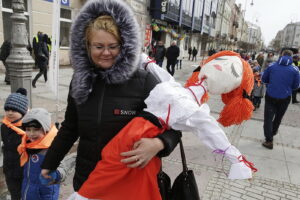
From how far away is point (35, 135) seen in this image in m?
2.13

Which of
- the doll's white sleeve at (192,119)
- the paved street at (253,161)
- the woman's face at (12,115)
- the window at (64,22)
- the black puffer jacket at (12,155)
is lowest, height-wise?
the paved street at (253,161)

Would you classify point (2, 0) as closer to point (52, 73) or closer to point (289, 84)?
point (52, 73)

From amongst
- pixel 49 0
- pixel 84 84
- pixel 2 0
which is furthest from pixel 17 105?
pixel 49 0

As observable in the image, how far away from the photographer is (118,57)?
138cm

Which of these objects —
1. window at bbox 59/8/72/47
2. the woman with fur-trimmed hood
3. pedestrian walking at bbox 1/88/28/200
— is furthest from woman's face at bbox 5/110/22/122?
window at bbox 59/8/72/47

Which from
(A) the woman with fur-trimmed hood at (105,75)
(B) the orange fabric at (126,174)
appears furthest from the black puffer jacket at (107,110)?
(B) the orange fabric at (126,174)

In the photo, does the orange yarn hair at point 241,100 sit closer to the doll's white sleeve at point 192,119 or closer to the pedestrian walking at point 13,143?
the doll's white sleeve at point 192,119

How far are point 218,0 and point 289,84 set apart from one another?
42.7 metres

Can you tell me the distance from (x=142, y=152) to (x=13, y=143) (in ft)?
5.41

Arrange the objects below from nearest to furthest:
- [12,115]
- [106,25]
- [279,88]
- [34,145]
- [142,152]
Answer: [142,152] < [106,25] < [34,145] < [12,115] < [279,88]

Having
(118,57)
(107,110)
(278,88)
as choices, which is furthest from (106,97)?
(278,88)

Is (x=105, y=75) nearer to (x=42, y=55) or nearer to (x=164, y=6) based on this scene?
(x=42, y=55)

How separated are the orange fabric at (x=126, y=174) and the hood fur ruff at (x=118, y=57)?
300 millimetres

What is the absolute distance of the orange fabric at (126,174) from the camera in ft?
4.04
